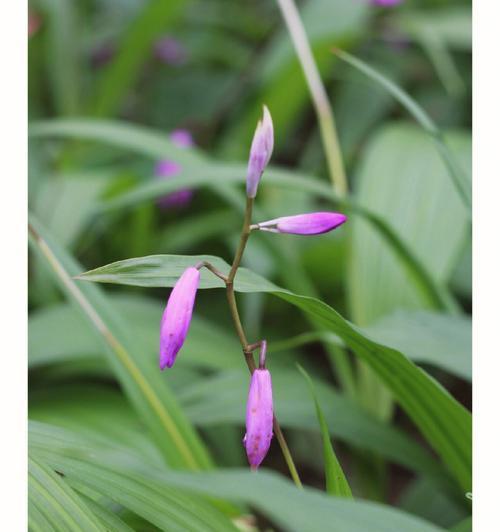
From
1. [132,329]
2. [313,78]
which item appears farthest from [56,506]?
[313,78]

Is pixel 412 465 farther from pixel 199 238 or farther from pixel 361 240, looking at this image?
pixel 199 238

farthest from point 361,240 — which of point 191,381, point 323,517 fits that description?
point 323,517

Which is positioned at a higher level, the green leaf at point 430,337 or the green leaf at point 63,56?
the green leaf at point 63,56

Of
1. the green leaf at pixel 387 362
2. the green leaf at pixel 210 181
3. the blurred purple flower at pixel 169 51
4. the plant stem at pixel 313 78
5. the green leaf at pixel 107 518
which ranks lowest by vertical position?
the green leaf at pixel 107 518

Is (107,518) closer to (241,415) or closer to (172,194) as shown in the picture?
(241,415)

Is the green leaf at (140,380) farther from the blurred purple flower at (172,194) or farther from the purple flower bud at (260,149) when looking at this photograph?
the blurred purple flower at (172,194)

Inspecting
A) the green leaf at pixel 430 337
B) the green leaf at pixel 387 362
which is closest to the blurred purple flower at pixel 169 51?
the green leaf at pixel 430 337

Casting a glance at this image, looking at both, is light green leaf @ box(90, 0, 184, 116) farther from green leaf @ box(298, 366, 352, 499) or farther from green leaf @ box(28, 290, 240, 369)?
green leaf @ box(298, 366, 352, 499)
